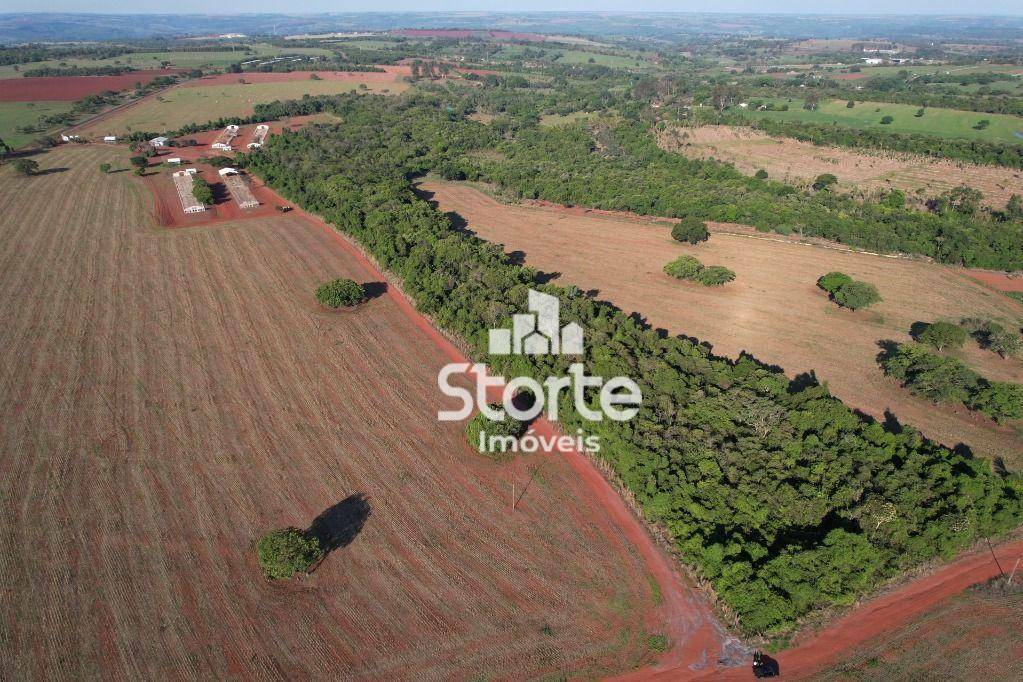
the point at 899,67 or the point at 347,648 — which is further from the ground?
the point at 899,67

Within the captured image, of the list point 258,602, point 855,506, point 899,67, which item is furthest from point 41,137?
point 899,67

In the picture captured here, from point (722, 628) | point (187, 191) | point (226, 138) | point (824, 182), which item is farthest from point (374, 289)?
point (226, 138)

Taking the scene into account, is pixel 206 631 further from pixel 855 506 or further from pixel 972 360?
pixel 972 360

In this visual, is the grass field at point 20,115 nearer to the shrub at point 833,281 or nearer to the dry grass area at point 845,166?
the dry grass area at point 845,166

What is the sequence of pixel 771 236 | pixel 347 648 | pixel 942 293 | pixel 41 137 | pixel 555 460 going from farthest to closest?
pixel 41 137
pixel 771 236
pixel 942 293
pixel 555 460
pixel 347 648

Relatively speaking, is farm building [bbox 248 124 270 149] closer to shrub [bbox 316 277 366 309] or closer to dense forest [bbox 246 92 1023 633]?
dense forest [bbox 246 92 1023 633]

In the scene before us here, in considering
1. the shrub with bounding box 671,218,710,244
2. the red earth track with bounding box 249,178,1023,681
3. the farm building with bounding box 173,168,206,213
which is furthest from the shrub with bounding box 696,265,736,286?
the farm building with bounding box 173,168,206,213

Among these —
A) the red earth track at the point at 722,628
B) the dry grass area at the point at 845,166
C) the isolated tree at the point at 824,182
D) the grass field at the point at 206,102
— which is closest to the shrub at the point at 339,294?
the red earth track at the point at 722,628
